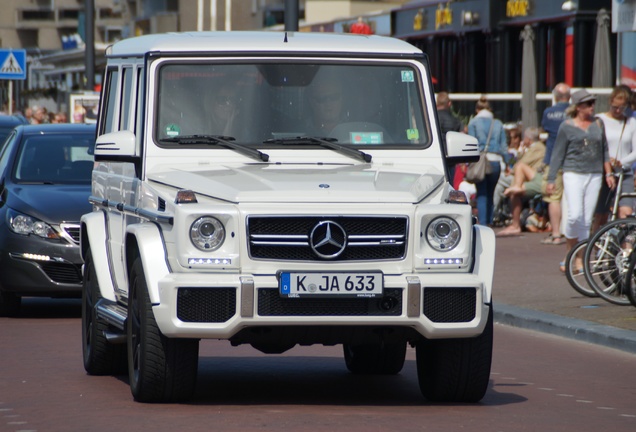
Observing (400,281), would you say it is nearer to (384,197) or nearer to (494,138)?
(384,197)

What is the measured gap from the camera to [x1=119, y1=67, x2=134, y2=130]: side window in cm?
978

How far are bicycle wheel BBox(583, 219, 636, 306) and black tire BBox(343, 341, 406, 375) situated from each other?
4364 millimetres

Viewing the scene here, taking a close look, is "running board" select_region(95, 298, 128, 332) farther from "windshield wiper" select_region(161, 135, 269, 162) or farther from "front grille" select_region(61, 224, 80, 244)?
"front grille" select_region(61, 224, 80, 244)

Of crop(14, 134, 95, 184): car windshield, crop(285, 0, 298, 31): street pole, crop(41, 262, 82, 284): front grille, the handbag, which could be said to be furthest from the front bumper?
the handbag

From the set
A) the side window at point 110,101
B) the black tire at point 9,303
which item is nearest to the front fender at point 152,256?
the side window at point 110,101

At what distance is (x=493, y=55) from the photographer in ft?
123

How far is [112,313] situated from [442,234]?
216cm

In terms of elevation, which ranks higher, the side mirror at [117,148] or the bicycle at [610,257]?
the side mirror at [117,148]

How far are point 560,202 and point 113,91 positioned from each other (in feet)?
38.8

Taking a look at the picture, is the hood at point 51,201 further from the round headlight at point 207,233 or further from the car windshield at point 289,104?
the round headlight at point 207,233

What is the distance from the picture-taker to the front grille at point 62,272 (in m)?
13.8

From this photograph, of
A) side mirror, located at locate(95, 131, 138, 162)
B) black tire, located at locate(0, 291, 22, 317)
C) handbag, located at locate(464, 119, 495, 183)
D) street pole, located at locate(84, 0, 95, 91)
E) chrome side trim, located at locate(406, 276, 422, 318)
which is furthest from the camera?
street pole, located at locate(84, 0, 95, 91)

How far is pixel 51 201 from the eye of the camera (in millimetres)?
14023

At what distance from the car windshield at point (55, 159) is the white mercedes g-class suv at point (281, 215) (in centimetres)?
473
